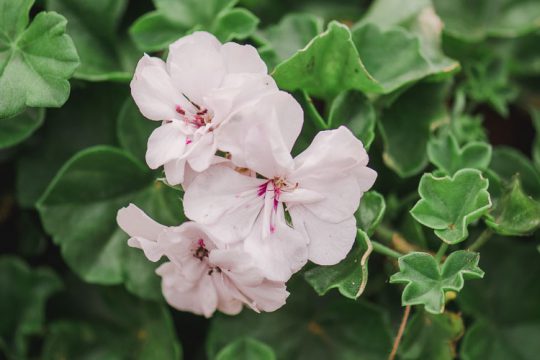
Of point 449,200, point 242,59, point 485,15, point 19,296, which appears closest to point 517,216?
point 449,200

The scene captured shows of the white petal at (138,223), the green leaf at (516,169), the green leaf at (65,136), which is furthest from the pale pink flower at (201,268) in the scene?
the green leaf at (516,169)

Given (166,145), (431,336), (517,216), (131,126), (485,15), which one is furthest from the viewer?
(485,15)

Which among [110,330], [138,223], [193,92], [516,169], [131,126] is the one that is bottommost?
[110,330]

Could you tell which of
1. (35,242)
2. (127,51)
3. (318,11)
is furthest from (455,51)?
(35,242)

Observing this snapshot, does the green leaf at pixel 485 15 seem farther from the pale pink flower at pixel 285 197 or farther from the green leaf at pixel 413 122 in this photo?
the pale pink flower at pixel 285 197

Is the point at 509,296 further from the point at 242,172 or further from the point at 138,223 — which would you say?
the point at 138,223

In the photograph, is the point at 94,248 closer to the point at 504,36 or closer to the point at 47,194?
the point at 47,194
